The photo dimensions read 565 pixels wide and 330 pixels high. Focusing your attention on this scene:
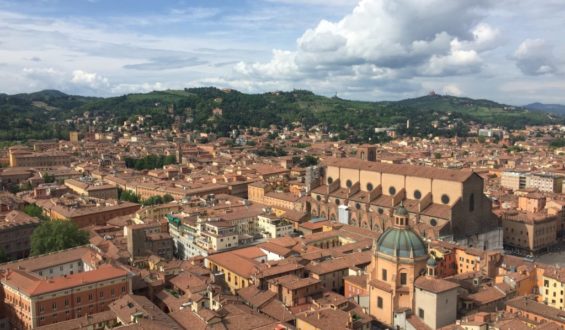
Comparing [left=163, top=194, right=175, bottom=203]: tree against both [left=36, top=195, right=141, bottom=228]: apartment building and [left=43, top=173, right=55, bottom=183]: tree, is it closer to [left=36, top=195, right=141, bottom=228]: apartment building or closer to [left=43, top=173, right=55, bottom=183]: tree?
[left=36, top=195, right=141, bottom=228]: apartment building

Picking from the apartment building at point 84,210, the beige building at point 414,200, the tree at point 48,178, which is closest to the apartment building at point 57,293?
the apartment building at point 84,210

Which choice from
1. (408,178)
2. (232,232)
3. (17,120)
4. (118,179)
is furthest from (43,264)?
(17,120)

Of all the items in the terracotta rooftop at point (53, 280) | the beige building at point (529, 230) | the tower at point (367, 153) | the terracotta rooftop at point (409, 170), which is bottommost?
the beige building at point (529, 230)

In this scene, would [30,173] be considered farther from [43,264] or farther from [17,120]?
[17,120]

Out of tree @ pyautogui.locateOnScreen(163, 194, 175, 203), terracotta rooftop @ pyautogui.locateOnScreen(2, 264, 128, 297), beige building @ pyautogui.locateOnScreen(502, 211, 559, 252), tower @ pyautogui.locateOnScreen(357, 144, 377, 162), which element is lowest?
beige building @ pyautogui.locateOnScreen(502, 211, 559, 252)

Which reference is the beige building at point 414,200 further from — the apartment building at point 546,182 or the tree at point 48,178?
the tree at point 48,178

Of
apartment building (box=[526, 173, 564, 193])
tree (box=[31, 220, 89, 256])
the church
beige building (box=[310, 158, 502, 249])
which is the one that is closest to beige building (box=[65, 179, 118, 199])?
tree (box=[31, 220, 89, 256])

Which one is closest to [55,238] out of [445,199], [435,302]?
[435,302]
